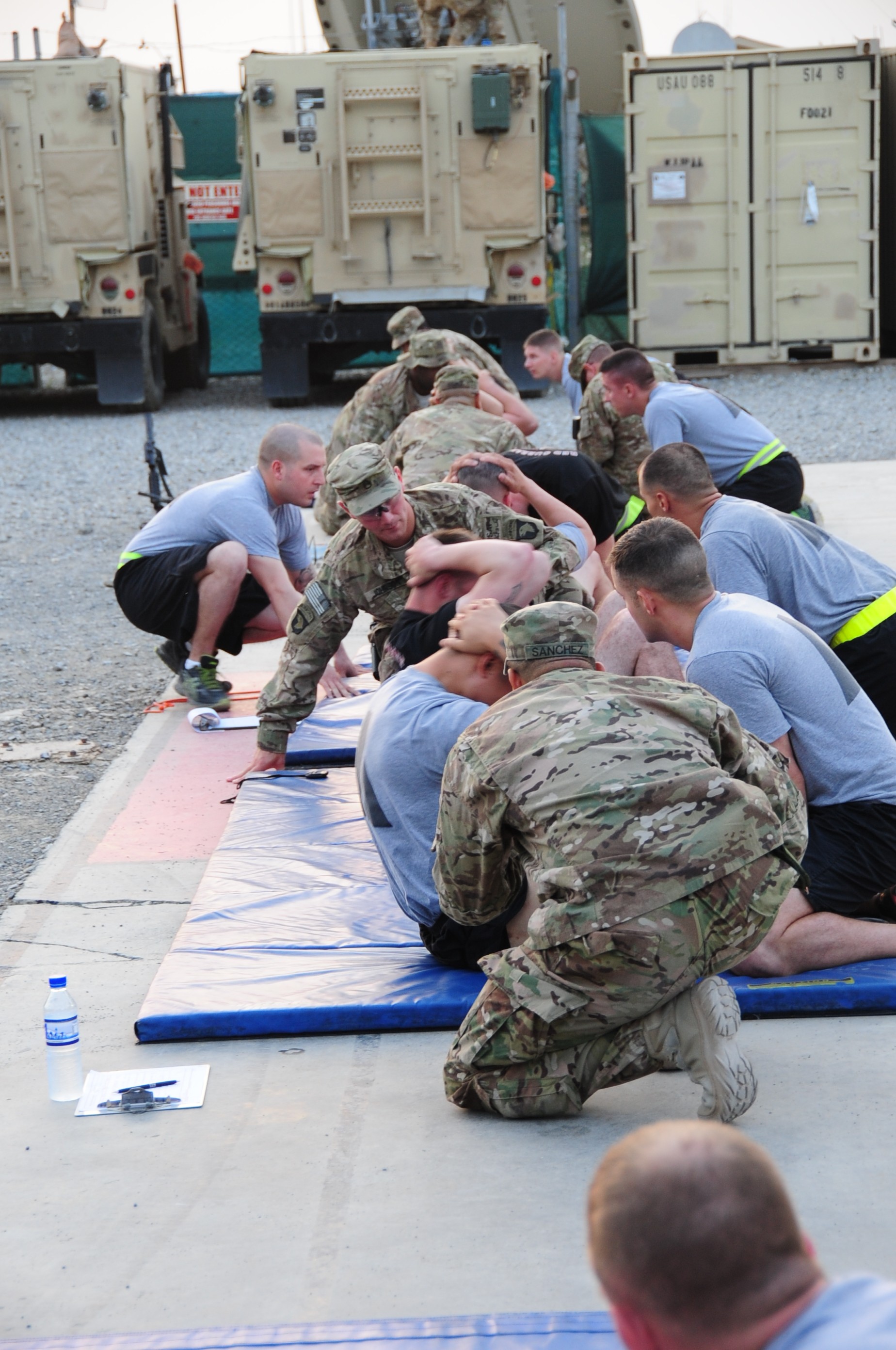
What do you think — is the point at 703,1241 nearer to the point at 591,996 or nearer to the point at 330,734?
the point at 591,996

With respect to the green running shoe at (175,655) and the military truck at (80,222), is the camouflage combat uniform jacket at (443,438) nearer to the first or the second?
the green running shoe at (175,655)

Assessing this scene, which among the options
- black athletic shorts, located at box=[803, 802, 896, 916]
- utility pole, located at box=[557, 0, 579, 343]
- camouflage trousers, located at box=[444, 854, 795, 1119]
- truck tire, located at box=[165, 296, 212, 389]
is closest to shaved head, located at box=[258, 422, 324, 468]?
black athletic shorts, located at box=[803, 802, 896, 916]

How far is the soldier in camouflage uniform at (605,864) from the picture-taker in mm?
2752

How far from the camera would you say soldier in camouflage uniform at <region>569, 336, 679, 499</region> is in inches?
315

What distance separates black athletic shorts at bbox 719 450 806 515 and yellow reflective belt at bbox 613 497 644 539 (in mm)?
607

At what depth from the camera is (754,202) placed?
15.1 m

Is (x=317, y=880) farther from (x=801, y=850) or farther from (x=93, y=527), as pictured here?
(x=93, y=527)

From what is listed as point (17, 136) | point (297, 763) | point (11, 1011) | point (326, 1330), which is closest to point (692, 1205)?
point (326, 1330)

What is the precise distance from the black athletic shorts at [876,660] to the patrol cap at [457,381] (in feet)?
10.6

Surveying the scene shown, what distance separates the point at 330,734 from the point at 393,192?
10181 millimetres

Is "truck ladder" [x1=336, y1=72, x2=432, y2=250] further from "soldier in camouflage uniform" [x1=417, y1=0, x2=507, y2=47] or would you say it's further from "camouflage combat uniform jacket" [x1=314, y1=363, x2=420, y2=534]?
"camouflage combat uniform jacket" [x1=314, y1=363, x2=420, y2=534]

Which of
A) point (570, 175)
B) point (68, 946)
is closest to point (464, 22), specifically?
point (570, 175)

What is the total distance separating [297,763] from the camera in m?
5.33

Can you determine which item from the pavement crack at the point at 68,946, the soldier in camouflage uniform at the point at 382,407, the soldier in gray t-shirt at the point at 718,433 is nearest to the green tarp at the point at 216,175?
the soldier in camouflage uniform at the point at 382,407
